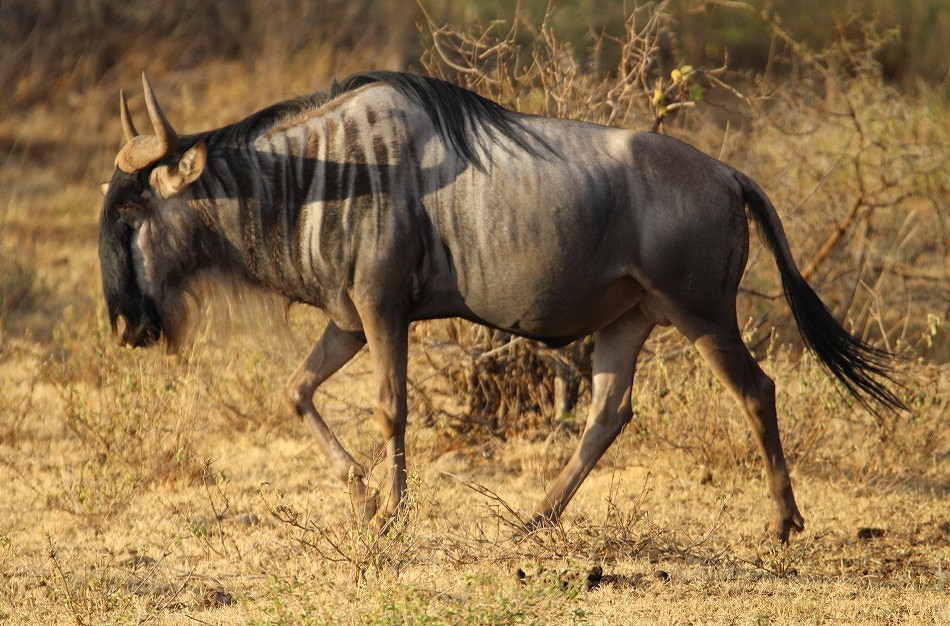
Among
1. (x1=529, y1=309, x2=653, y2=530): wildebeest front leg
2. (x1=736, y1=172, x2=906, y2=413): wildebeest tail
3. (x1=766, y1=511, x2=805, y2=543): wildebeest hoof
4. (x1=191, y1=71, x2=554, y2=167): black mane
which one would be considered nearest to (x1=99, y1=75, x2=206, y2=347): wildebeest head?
(x1=191, y1=71, x2=554, y2=167): black mane

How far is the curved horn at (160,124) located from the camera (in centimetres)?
456

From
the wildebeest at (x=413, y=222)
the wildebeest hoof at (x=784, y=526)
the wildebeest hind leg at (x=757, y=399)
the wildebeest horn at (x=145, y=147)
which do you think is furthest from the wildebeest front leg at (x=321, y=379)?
the wildebeest hoof at (x=784, y=526)

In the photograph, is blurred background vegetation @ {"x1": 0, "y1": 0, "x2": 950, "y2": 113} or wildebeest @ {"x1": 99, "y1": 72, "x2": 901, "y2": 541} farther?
blurred background vegetation @ {"x1": 0, "y1": 0, "x2": 950, "y2": 113}

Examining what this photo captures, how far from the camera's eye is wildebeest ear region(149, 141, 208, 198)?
4.78 metres

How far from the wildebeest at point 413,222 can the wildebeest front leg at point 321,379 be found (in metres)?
0.11

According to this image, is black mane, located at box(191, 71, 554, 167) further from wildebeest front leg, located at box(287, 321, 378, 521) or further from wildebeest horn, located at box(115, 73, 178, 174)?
wildebeest front leg, located at box(287, 321, 378, 521)

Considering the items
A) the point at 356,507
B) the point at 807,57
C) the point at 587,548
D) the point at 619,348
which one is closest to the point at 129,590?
the point at 356,507

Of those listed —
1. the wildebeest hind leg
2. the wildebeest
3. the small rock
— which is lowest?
the small rock

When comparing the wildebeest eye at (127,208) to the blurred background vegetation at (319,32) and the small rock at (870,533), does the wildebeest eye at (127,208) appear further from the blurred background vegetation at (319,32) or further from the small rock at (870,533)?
the blurred background vegetation at (319,32)

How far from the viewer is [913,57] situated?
13.6m

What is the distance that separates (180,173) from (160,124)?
228 millimetres

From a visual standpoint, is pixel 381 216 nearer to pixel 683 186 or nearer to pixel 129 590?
pixel 683 186

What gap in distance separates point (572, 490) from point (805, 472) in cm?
158

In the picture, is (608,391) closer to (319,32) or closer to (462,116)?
(462,116)
